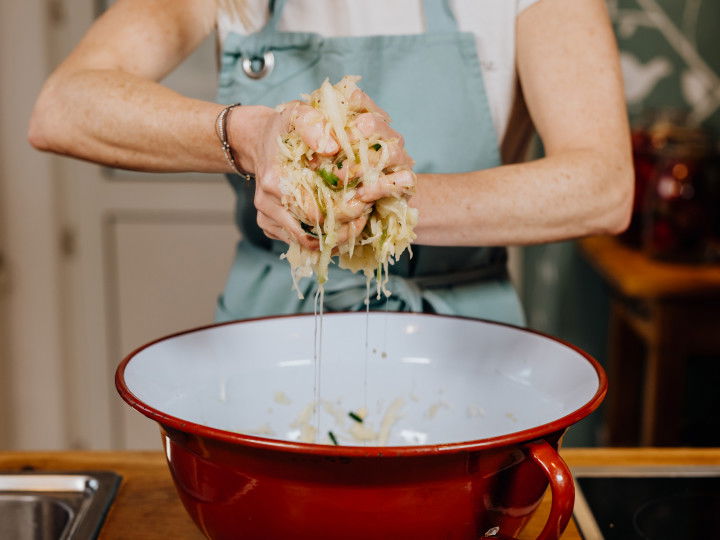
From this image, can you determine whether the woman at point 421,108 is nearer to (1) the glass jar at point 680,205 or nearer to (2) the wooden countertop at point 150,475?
(2) the wooden countertop at point 150,475

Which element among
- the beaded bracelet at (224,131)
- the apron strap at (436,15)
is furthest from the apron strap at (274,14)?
the beaded bracelet at (224,131)

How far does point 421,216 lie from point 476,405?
22cm

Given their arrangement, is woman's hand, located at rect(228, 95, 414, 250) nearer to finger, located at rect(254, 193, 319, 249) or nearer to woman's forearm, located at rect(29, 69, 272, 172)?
finger, located at rect(254, 193, 319, 249)

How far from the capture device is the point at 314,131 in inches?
27.6

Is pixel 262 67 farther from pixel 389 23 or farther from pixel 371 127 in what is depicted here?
pixel 371 127

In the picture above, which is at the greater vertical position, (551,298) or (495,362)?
(495,362)

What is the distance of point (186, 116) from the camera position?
0.94 metres

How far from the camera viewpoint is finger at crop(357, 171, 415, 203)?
0.72 metres

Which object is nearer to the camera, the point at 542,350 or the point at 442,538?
the point at 442,538

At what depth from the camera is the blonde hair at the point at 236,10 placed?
45.5 inches

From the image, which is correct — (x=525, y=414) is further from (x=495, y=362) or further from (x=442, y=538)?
(x=442, y=538)

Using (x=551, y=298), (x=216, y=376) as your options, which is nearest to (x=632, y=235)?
→ (x=551, y=298)

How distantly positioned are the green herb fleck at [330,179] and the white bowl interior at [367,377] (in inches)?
8.1

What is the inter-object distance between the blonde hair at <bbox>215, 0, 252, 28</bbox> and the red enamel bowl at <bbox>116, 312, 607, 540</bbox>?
0.49 m
